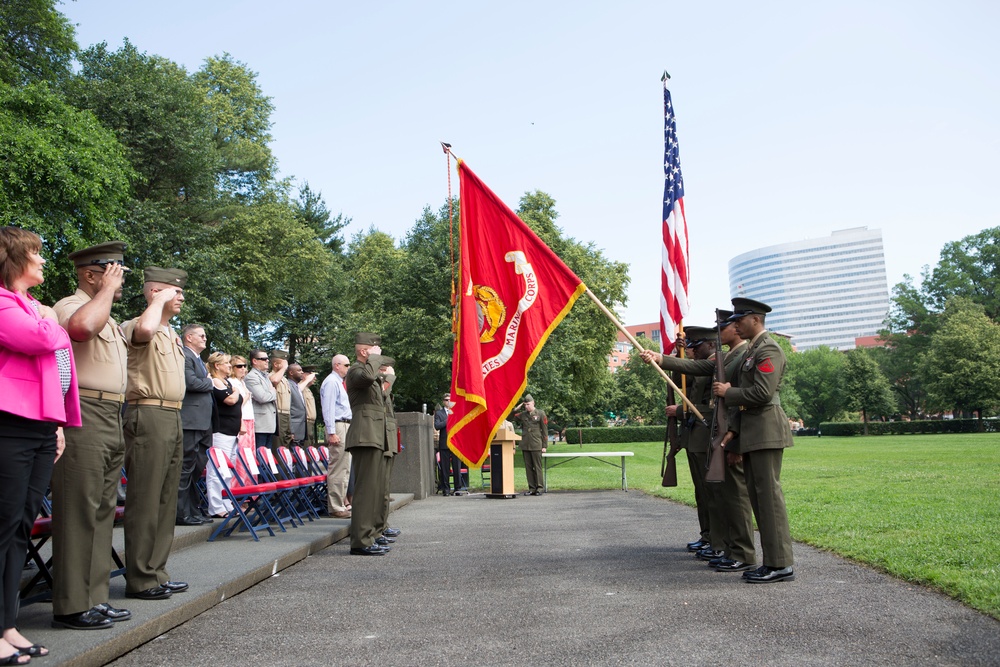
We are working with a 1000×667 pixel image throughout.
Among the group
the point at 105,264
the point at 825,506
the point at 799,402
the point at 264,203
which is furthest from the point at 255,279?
the point at 799,402

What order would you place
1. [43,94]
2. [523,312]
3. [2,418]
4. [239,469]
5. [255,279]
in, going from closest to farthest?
[2,418] → [523,312] → [239,469] → [43,94] → [255,279]

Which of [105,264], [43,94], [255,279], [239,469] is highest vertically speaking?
[43,94]

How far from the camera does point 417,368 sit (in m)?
33.2

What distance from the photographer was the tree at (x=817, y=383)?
10822 cm

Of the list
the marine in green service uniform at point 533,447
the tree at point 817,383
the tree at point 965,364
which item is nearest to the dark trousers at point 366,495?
the marine in green service uniform at point 533,447

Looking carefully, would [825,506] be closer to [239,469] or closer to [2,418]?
[239,469]

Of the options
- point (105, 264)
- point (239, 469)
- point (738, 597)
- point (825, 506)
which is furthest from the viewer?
point (825, 506)

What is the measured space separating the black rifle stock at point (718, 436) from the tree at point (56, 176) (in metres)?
20.2

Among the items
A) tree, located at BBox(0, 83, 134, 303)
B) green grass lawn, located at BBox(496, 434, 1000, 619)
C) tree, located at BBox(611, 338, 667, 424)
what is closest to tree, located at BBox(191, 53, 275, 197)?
tree, located at BBox(0, 83, 134, 303)

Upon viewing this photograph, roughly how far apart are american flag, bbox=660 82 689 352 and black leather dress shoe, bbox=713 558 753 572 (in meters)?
2.99

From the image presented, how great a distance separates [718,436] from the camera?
7520mm

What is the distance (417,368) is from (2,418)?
94.8 feet

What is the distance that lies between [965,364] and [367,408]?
70.9 m

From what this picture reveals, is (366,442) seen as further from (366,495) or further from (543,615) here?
(543,615)
